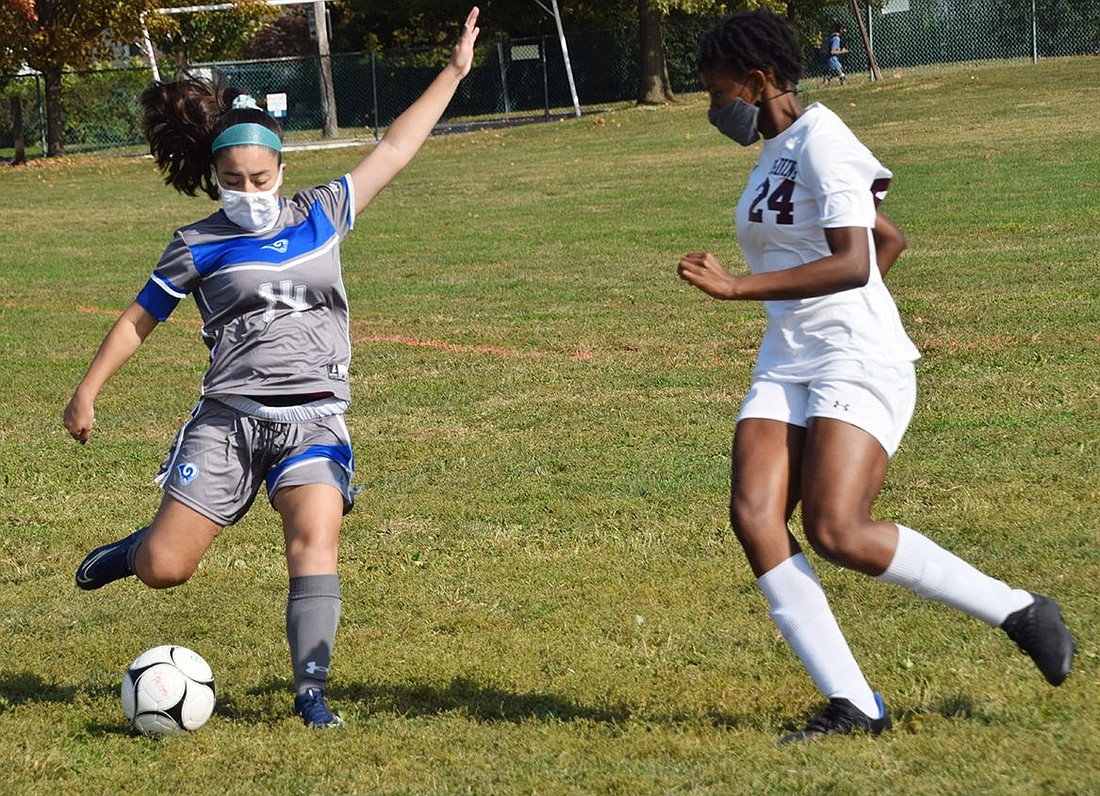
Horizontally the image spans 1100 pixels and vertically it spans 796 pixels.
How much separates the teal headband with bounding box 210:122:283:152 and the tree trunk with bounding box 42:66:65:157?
119 ft

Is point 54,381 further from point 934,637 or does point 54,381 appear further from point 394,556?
point 934,637

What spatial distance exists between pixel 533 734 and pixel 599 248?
13.7 m

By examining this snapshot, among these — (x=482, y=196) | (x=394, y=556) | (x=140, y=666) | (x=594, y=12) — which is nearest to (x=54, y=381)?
(x=394, y=556)

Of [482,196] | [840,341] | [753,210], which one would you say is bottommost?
[482,196]

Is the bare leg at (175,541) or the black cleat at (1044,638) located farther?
the bare leg at (175,541)

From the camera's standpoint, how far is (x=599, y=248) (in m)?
18.1

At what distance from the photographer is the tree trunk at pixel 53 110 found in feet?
128

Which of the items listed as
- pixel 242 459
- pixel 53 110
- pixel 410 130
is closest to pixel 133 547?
pixel 242 459

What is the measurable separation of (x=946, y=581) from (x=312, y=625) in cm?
195

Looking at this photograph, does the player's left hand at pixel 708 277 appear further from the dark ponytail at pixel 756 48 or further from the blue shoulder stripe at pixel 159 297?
the blue shoulder stripe at pixel 159 297

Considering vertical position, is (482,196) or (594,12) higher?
(594,12)

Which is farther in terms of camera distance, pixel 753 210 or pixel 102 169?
pixel 102 169

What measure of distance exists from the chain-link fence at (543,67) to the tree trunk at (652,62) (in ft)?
9.28

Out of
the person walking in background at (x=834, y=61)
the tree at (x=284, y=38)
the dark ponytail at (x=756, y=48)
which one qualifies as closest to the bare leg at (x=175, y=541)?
the dark ponytail at (x=756, y=48)
